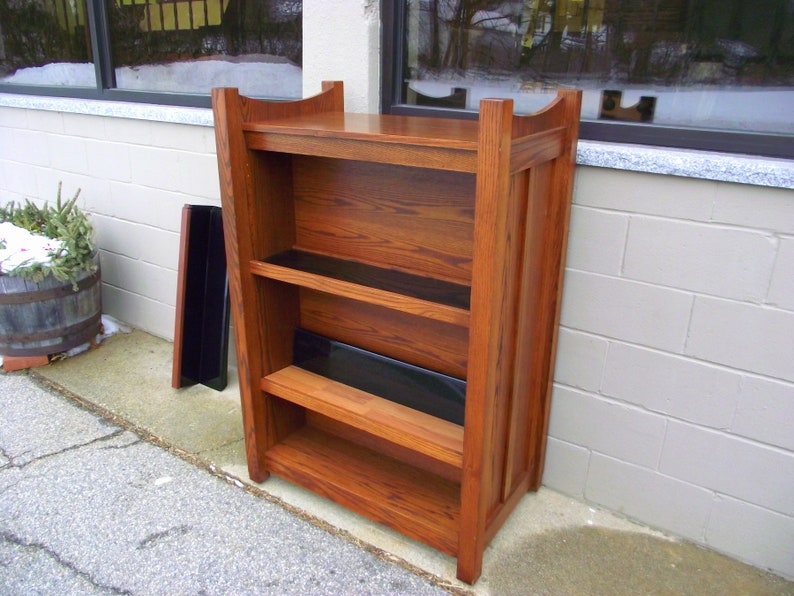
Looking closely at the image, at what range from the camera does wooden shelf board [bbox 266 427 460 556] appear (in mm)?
1871

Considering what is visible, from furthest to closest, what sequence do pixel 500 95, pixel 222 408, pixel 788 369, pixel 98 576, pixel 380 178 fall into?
1. pixel 222 408
2. pixel 500 95
3. pixel 380 178
4. pixel 98 576
5. pixel 788 369

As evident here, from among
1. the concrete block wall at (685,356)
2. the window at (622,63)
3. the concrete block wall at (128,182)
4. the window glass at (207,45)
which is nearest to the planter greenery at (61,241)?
the concrete block wall at (128,182)

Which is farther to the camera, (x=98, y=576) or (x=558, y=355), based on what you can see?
(x=558, y=355)

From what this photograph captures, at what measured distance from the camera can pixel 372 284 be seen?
5.93 ft

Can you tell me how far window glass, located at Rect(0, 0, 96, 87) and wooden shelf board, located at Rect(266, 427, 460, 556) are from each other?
2.50m

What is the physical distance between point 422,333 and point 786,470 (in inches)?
42.9

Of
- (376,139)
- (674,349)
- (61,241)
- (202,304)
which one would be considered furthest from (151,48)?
(674,349)

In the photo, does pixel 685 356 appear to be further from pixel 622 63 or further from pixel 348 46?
pixel 348 46

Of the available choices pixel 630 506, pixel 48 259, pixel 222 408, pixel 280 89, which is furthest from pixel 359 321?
pixel 48 259

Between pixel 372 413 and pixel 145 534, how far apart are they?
804 millimetres

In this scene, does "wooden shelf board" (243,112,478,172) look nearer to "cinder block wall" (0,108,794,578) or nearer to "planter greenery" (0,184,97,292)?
"cinder block wall" (0,108,794,578)

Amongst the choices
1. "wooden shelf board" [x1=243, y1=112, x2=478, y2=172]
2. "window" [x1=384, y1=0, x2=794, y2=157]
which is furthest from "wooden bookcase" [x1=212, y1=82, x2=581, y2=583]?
"window" [x1=384, y1=0, x2=794, y2=157]

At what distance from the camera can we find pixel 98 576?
178 centimetres

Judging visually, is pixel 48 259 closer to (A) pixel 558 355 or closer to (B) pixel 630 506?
(A) pixel 558 355
